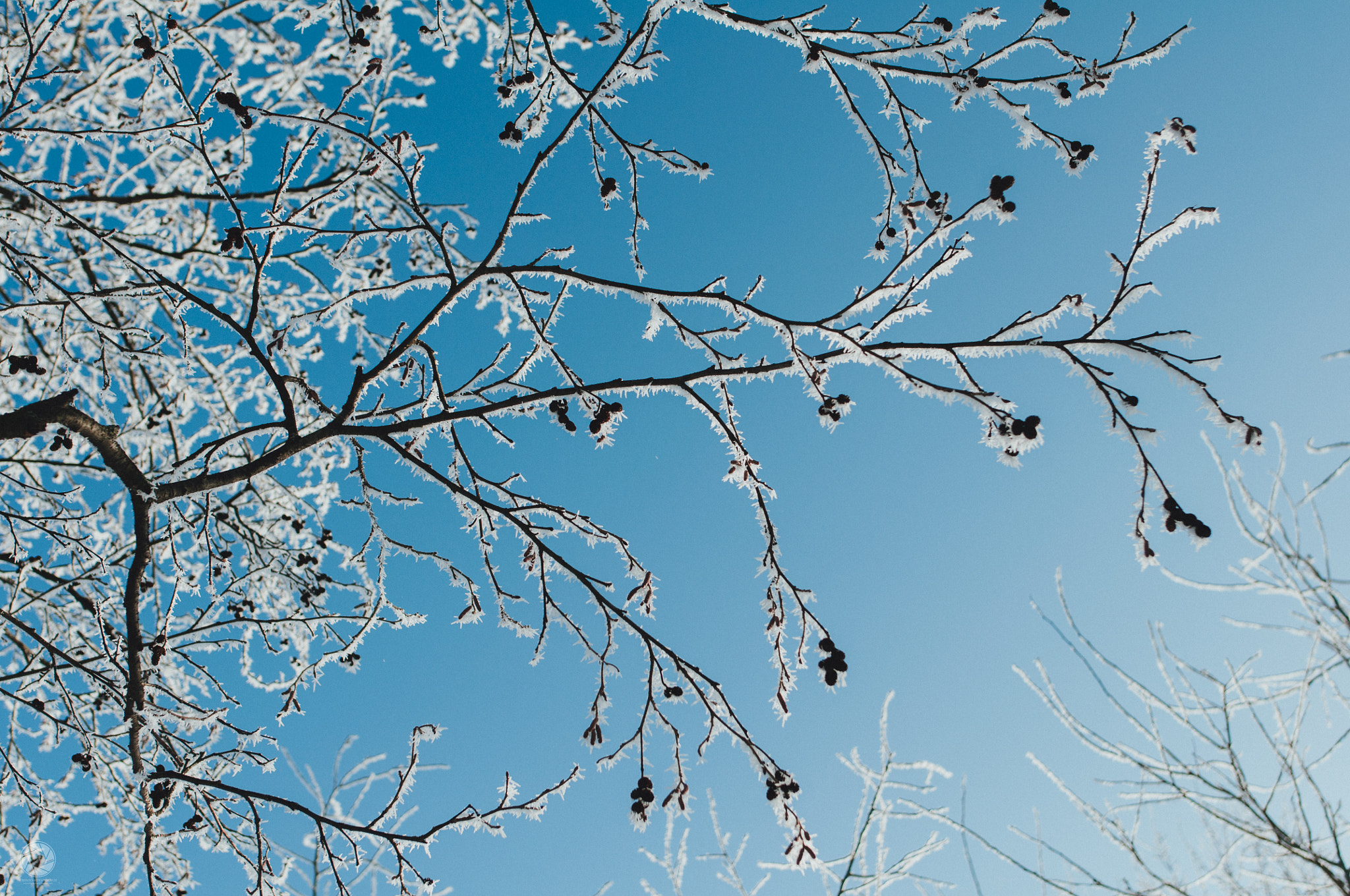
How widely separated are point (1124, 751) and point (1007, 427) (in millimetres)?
2325

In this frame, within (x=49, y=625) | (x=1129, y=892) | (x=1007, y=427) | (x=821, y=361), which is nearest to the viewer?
(x=1007, y=427)

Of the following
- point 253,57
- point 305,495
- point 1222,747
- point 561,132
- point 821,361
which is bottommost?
point 1222,747

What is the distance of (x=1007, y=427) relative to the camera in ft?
5.50

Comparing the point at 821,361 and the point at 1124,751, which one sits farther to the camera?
the point at 1124,751

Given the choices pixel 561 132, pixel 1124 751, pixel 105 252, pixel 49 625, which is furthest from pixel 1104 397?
pixel 49 625

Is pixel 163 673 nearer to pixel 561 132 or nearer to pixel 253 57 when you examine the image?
pixel 253 57

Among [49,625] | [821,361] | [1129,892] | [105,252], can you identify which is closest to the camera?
[821,361]

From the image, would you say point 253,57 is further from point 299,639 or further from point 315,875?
point 315,875

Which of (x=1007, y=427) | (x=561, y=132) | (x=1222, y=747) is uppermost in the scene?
(x=561, y=132)

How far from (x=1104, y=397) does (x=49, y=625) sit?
5.49 meters

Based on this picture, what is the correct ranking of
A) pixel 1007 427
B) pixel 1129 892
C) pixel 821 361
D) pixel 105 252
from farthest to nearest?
pixel 105 252, pixel 1129 892, pixel 821 361, pixel 1007 427

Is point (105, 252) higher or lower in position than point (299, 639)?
higher

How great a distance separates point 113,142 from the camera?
4199 mm

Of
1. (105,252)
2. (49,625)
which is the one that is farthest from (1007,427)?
(49,625)
